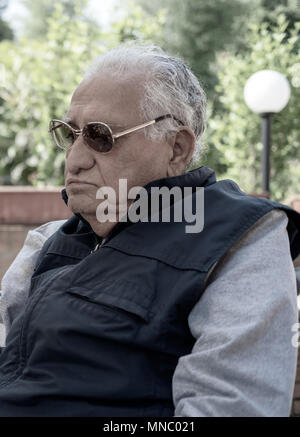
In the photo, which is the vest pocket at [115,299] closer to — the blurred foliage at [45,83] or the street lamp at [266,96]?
the street lamp at [266,96]

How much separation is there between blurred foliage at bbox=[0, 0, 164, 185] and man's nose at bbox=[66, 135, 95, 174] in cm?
596

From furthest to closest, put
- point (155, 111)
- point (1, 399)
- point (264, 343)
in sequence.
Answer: point (155, 111) < point (1, 399) < point (264, 343)

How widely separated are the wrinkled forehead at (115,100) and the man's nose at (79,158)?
0.25 ft

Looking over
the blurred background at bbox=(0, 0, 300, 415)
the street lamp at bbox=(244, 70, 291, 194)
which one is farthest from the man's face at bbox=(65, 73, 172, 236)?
the blurred background at bbox=(0, 0, 300, 415)

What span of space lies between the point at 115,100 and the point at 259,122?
7344mm

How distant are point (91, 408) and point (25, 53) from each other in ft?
28.7

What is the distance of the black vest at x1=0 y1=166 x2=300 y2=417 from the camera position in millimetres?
1297

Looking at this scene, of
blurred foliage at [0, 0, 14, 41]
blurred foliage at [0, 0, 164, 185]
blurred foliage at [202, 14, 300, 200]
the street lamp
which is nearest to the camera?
the street lamp

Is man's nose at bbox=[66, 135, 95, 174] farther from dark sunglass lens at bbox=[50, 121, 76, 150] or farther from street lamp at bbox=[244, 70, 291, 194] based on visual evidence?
street lamp at bbox=[244, 70, 291, 194]

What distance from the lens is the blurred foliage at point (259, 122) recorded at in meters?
8.16

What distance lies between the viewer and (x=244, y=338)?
117cm

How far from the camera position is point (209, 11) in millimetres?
16156

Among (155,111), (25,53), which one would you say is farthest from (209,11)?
(155,111)
